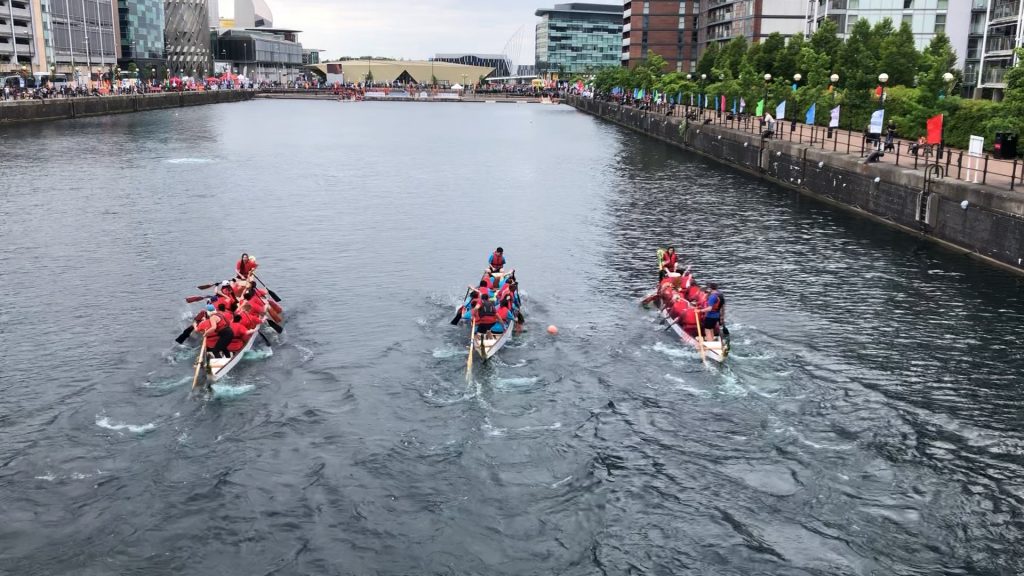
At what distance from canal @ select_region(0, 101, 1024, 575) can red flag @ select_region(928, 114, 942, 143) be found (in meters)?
5.61

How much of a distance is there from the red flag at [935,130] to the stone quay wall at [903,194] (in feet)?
5.94

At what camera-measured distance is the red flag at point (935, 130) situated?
4922 cm

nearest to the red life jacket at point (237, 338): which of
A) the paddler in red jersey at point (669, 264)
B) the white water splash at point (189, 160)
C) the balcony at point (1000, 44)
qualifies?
the paddler in red jersey at point (669, 264)

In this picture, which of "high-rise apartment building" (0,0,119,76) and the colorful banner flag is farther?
"high-rise apartment building" (0,0,119,76)

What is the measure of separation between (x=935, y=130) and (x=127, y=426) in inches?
1701

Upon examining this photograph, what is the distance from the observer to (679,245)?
5066 cm

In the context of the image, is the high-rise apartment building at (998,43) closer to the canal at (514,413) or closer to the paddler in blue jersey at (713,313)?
the canal at (514,413)

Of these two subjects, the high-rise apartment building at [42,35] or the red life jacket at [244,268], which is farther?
the high-rise apartment building at [42,35]

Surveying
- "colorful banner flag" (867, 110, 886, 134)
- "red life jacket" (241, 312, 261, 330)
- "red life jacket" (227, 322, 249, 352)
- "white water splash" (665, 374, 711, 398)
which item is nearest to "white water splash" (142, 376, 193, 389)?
"red life jacket" (227, 322, 249, 352)

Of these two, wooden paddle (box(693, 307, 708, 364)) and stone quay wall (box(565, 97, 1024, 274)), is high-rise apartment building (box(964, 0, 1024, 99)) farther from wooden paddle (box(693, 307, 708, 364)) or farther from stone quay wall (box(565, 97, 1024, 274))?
wooden paddle (box(693, 307, 708, 364))

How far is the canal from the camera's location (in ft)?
66.8

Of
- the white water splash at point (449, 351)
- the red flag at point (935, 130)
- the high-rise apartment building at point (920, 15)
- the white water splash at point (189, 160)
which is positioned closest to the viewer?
the white water splash at point (449, 351)

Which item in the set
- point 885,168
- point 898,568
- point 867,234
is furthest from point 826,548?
point 885,168

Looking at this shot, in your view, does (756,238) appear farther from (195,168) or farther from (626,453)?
(195,168)
